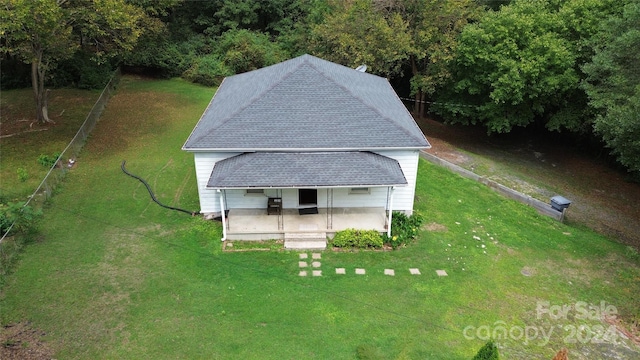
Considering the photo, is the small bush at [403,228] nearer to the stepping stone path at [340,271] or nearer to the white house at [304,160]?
the white house at [304,160]

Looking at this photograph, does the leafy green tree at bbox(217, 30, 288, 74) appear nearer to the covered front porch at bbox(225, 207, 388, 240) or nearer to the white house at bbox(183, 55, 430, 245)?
the white house at bbox(183, 55, 430, 245)

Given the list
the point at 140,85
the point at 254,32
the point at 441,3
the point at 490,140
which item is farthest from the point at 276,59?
the point at 490,140

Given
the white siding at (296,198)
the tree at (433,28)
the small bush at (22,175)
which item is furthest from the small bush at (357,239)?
the tree at (433,28)

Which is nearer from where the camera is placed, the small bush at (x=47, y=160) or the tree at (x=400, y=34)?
the small bush at (x=47, y=160)

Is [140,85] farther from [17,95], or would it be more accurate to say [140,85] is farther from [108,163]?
[108,163]

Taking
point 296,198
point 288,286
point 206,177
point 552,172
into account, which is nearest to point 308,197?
point 296,198

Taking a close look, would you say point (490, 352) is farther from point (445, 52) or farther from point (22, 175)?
point (445, 52)
